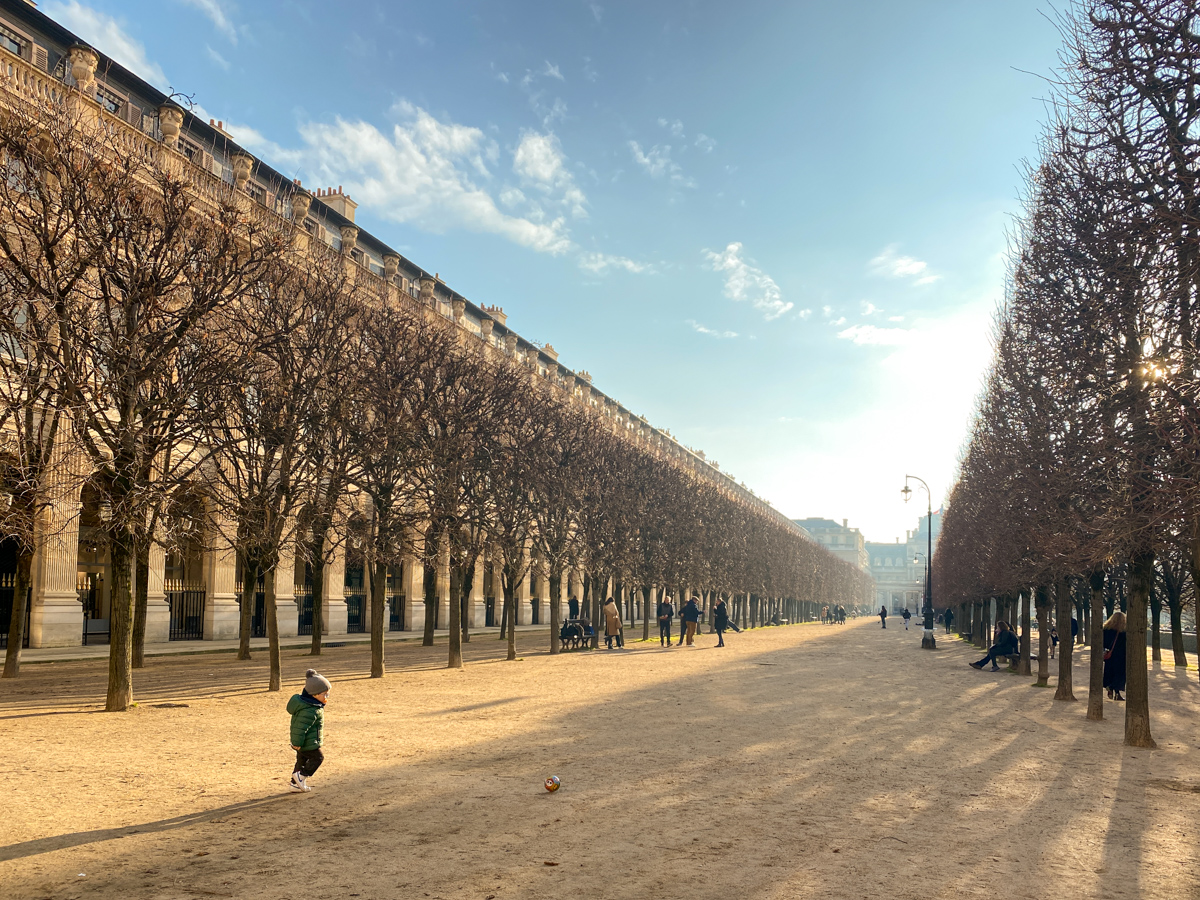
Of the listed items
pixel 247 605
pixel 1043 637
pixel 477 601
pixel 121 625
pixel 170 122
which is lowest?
pixel 477 601

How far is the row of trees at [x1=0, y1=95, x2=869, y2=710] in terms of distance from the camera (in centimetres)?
1418

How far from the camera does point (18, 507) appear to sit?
16.2 m

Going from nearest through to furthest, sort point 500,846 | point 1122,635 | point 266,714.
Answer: point 500,846 → point 266,714 → point 1122,635

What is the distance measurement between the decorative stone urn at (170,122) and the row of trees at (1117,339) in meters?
26.4

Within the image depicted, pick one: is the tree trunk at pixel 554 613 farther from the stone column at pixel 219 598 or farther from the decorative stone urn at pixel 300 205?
the decorative stone urn at pixel 300 205

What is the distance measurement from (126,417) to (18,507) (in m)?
4.06

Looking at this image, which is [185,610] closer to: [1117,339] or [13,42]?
[13,42]

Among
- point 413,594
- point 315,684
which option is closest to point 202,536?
point 413,594

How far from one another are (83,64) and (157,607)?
59.5ft

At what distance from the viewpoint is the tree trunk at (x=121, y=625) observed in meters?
14.4

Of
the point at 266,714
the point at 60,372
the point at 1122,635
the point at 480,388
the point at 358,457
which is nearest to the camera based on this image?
the point at 60,372

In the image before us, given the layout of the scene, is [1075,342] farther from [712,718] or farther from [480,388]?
[480,388]

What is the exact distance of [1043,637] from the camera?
23531mm

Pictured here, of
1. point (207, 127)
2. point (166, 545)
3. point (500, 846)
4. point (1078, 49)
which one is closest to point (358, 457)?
point (166, 545)
